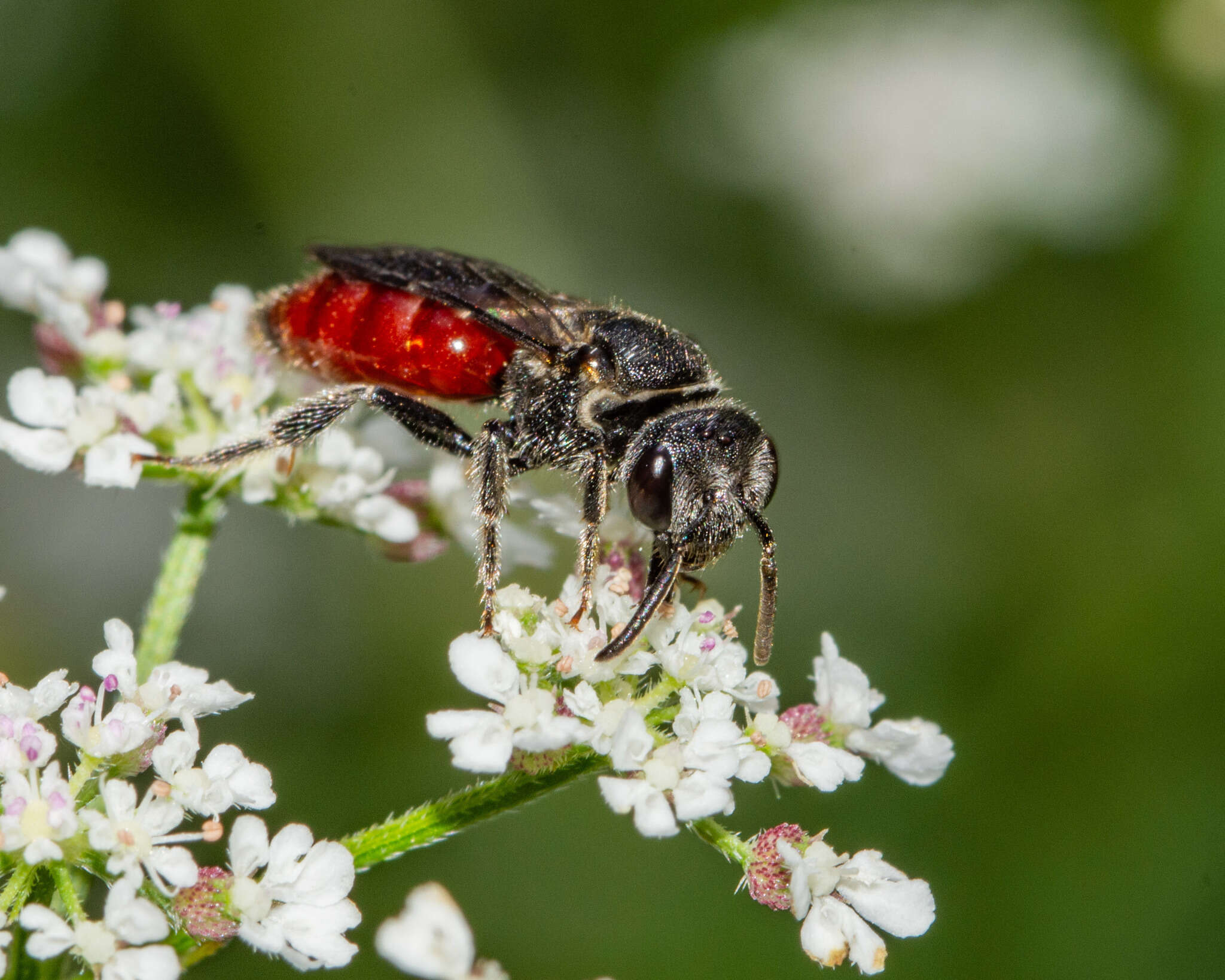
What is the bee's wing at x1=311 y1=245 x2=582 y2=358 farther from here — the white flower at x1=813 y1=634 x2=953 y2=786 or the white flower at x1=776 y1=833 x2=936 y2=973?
the white flower at x1=776 y1=833 x2=936 y2=973

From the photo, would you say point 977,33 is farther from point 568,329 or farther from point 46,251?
point 46,251

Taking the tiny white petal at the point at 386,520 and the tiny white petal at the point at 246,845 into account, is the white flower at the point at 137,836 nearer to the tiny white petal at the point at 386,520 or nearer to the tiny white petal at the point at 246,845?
the tiny white petal at the point at 246,845

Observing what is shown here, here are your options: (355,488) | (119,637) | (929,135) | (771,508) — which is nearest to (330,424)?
(355,488)

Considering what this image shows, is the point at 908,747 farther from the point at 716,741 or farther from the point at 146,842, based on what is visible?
the point at 146,842

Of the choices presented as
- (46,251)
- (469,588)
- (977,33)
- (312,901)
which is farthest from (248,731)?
(977,33)

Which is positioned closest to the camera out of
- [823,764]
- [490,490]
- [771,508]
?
[823,764]
